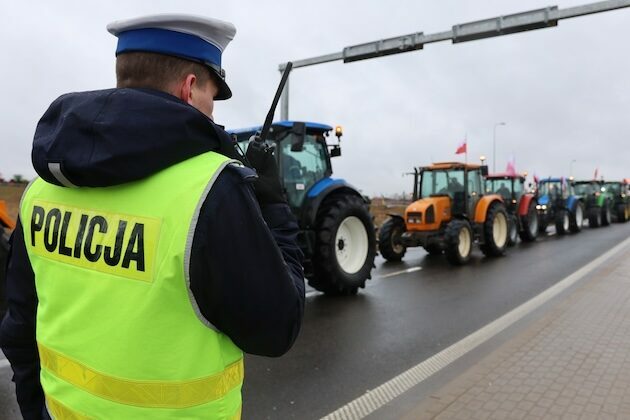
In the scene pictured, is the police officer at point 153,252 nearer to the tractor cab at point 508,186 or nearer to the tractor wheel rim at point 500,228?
the tractor wheel rim at point 500,228

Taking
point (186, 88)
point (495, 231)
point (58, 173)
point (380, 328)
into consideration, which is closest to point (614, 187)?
point (495, 231)

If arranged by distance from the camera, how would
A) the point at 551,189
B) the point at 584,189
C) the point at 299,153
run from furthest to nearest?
1. the point at 584,189
2. the point at 551,189
3. the point at 299,153

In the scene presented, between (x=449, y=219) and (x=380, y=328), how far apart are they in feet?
21.3

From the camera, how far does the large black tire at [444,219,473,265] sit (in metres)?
10.4

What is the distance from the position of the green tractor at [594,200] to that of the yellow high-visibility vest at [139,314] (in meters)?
23.4

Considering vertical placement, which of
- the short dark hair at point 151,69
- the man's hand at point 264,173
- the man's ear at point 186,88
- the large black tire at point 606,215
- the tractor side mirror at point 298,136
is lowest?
the large black tire at point 606,215

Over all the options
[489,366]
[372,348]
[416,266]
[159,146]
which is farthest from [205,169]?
[416,266]

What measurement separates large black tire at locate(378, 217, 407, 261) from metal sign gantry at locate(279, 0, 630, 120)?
4347 millimetres

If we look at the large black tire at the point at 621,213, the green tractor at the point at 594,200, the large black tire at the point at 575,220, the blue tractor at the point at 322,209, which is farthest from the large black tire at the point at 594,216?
the blue tractor at the point at 322,209

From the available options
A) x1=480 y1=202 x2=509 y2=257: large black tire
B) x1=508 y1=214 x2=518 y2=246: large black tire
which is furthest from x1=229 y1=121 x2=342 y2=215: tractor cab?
x1=508 y1=214 x2=518 y2=246: large black tire

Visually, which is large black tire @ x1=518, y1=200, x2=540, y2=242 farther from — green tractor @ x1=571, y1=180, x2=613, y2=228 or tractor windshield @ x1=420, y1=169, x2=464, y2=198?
green tractor @ x1=571, y1=180, x2=613, y2=228

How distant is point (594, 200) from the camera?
22.6 meters

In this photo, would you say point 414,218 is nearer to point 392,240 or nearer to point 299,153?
point 392,240

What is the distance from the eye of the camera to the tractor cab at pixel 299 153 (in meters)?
7.11
